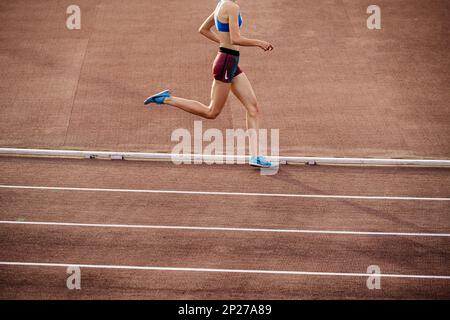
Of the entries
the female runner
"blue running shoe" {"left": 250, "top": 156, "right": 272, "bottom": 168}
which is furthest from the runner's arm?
"blue running shoe" {"left": 250, "top": 156, "right": 272, "bottom": 168}

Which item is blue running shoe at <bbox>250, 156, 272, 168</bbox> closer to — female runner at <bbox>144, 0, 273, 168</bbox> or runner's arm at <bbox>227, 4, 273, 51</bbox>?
female runner at <bbox>144, 0, 273, 168</bbox>

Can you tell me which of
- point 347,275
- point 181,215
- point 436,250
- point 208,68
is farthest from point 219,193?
point 208,68

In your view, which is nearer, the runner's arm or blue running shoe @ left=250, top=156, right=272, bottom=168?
the runner's arm

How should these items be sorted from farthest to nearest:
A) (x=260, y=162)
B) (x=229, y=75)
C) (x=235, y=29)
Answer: (x=260, y=162), (x=229, y=75), (x=235, y=29)

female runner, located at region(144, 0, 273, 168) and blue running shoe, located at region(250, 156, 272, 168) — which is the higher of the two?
female runner, located at region(144, 0, 273, 168)

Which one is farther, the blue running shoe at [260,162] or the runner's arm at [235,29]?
the blue running shoe at [260,162]

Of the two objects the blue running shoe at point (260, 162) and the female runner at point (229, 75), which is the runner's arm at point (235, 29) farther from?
the blue running shoe at point (260, 162)

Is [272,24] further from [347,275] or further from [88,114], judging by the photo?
[347,275]

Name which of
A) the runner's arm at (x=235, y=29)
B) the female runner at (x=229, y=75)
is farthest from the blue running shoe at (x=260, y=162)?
the runner's arm at (x=235, y=29)

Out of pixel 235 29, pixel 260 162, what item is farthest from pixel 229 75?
pixel 260 162

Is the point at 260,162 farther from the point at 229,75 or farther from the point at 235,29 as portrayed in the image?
the point at 235,29

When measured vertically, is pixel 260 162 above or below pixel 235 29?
below

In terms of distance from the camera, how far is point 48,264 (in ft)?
21.1

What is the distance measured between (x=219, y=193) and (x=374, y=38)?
6.31 meters
